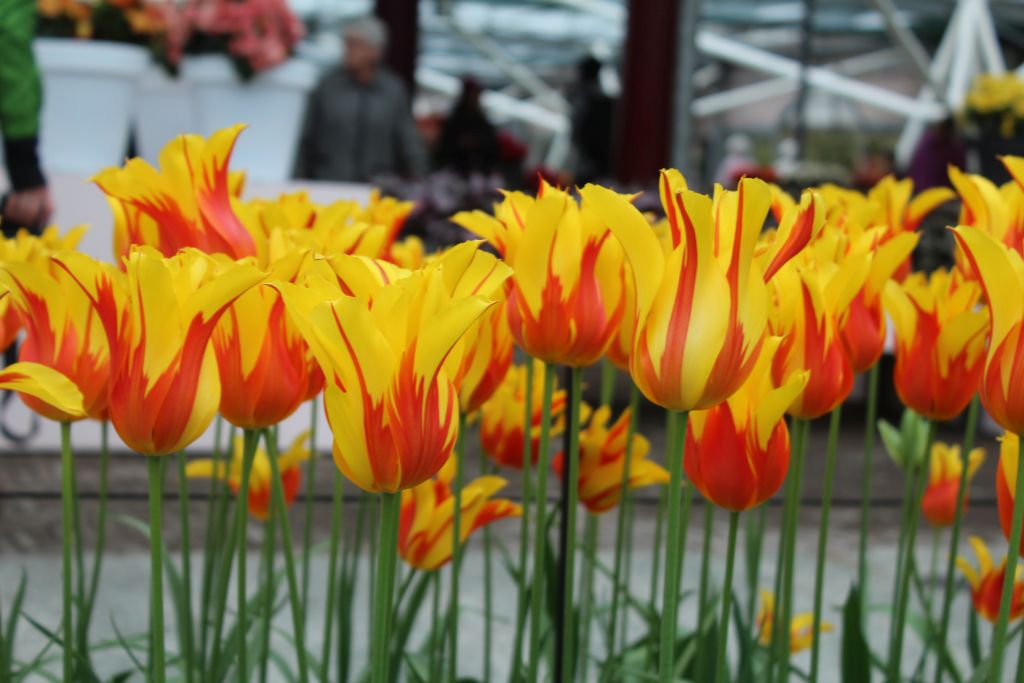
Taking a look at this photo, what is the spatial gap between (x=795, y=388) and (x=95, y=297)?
37 centimetres

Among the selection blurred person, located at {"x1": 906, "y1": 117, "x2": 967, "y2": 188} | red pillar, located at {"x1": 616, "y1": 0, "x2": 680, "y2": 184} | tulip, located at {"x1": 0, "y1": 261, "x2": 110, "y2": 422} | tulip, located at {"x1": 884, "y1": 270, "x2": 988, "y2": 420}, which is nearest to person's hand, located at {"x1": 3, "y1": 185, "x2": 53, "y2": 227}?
tulip, located at {"x1": 0, "y1": 261, "x2": 110, "y2": 422}

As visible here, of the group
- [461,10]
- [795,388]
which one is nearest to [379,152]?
[795,388]

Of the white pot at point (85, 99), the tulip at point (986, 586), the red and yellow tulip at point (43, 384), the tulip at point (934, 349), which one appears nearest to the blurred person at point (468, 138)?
the white pot at point (85, 99)

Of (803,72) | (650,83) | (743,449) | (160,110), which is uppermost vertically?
(803,72)

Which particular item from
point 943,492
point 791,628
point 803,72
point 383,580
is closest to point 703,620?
point 791,628

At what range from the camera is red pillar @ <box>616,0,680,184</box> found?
684 centimetres

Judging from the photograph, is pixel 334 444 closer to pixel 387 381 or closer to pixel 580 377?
pixel 387 381

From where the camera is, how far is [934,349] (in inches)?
38.3

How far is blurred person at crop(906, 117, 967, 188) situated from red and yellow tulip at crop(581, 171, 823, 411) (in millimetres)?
6045

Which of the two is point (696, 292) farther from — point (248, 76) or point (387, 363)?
point (248, 76)

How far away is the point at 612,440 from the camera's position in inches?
44.3

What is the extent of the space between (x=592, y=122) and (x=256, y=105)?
4.33m

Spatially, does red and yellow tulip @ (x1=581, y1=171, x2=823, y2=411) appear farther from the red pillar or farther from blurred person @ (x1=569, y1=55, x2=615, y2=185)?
blurred person @ (x1=569, y1=55, x2=615, y2=185)

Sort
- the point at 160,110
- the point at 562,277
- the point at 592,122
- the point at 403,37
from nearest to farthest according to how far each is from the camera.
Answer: the point at 562,277, the point at 160,110, the point at 592,122, the point at 403,37
